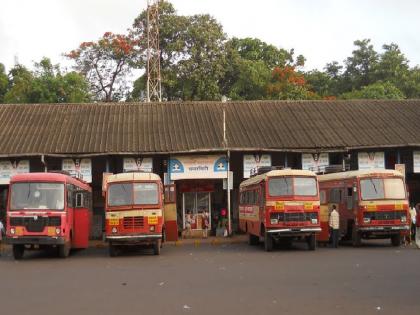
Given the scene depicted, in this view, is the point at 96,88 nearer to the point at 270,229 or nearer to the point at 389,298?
the point at 270,229

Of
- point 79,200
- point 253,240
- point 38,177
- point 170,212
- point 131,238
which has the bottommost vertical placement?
point 253,240

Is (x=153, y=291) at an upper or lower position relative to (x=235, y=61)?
lower

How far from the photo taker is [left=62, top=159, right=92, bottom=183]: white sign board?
30.9 meters

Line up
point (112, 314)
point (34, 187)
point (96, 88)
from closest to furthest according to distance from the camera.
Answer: point (112, 314), point (34, 187), point (96, 88)

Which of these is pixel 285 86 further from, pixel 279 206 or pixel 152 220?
pixel 152 220

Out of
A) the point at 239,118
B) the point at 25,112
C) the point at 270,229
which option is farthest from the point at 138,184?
the point at 25,112

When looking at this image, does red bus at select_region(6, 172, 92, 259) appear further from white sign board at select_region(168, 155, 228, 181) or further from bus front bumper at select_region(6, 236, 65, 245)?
white sign board at select_region(168, 155, 228, 181)

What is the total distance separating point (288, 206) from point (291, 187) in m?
0.77

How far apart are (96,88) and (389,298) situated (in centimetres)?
4737

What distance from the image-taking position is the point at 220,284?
13180mm

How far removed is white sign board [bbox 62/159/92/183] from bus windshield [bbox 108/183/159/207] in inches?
368

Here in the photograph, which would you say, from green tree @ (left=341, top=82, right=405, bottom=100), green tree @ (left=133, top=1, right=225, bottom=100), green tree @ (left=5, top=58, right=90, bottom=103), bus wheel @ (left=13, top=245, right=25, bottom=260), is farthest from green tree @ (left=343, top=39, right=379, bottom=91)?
bus wheel @ (left=13, top=245, right=25, bottom=260)

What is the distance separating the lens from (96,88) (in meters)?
55.6

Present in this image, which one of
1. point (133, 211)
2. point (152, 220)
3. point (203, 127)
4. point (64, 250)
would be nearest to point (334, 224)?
point (152, 220)
